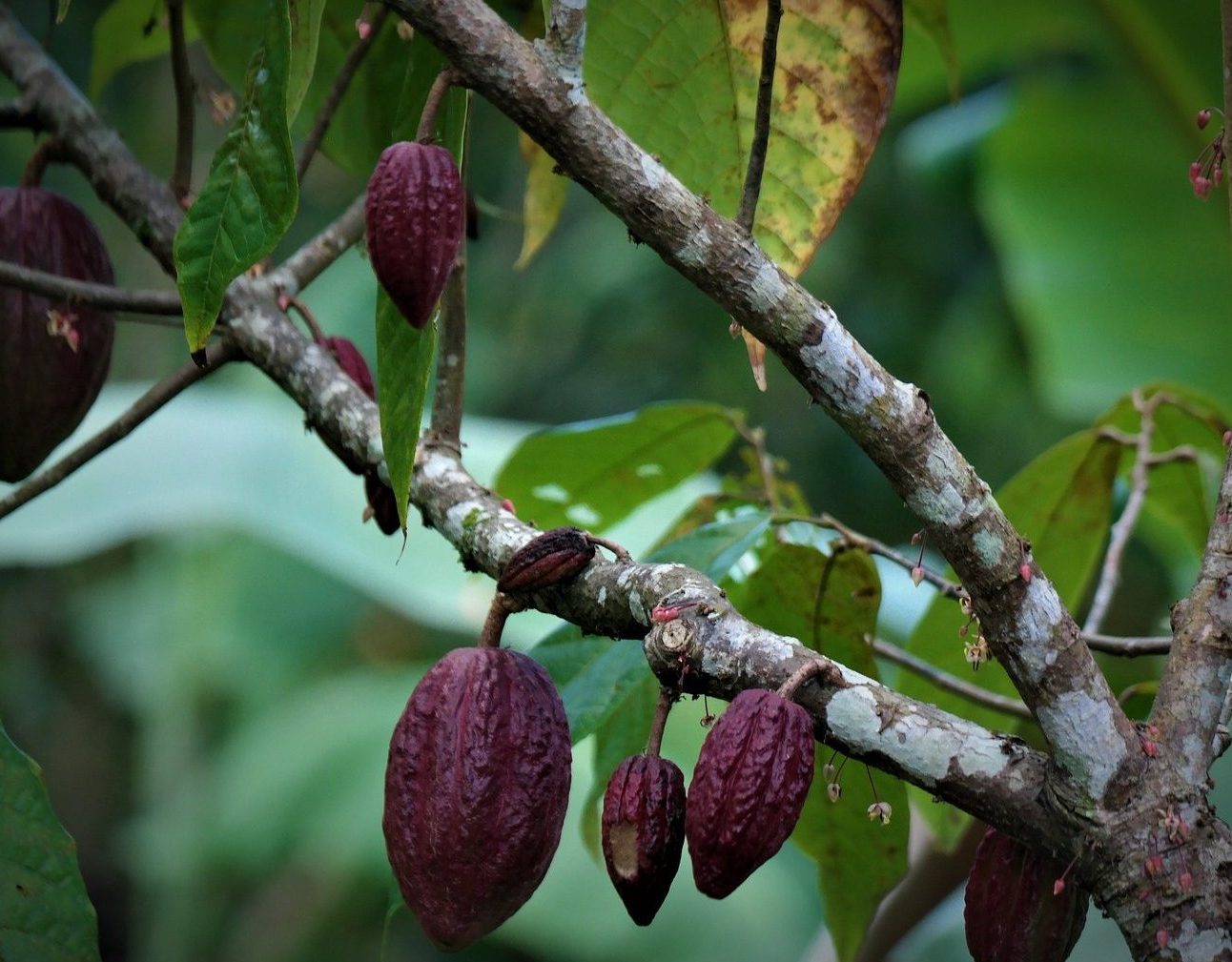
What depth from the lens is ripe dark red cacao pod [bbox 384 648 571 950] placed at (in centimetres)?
69

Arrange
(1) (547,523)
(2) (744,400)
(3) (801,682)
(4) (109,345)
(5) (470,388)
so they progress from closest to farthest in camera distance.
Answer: (3) (801,682)
(4) (109,345)
(1) (547,523)
(2) (744,400)
(5) (470,388)

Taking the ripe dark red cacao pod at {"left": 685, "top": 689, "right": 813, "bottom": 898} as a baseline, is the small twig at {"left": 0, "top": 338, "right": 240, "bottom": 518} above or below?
below

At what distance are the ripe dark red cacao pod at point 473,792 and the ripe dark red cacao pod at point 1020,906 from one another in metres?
0.23

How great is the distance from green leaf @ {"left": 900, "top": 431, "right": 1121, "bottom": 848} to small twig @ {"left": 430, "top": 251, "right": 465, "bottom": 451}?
51 cm

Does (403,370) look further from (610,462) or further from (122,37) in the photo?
(122,37)

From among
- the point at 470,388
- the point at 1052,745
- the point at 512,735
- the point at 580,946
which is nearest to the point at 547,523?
the point at 512,735

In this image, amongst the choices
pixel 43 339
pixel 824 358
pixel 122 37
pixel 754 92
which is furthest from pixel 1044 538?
pixel 122 37

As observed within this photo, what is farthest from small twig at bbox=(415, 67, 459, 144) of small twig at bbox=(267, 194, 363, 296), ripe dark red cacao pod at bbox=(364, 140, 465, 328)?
small twig at bbox=(267, 194, 363, 296)

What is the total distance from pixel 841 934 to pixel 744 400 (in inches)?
142

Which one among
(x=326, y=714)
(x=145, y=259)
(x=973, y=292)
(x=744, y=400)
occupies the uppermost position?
(x=973, y=292)

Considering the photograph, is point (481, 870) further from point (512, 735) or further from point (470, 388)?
point (470, 388)

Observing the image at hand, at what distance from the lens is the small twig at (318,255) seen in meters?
1.04

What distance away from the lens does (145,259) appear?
4.72m

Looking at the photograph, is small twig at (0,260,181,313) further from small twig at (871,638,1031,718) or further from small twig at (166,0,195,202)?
small twig at (871,638,1031,718)
